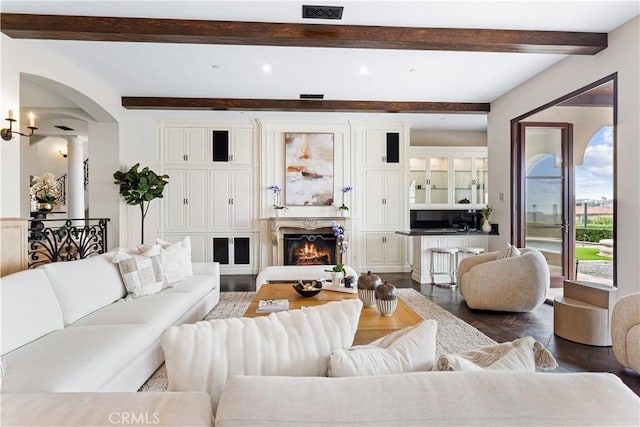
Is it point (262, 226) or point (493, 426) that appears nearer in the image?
point (493, 426)

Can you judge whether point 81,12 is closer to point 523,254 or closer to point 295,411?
point 295,411

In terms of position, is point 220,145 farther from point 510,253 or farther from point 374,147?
point 510,253

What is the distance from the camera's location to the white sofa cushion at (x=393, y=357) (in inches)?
35.8

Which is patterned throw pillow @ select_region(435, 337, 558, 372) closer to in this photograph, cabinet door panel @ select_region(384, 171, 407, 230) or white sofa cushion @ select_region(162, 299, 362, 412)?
white sofa cushion @ select_region(162, 299, 362, 412)

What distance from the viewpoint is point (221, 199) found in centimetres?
629

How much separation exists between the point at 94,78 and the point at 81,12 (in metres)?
1.72

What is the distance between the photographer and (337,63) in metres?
3.96

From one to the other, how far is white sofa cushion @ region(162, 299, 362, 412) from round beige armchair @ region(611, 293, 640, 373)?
2528 millimetres

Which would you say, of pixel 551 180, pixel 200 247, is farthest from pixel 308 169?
pixel 551 180

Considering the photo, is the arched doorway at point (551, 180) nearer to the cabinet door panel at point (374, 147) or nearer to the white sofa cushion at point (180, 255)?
the cabinet door panel at point (374, 147)

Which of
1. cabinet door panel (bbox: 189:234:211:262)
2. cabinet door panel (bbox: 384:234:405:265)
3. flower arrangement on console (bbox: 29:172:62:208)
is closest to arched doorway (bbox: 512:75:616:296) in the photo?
cabinet door panel (bbox: 384:234:405:265)

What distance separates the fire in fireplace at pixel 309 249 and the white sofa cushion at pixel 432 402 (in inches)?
217

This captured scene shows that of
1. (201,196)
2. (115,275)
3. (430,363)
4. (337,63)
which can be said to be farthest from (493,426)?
(201,196)

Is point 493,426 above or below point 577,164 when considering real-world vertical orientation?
below
